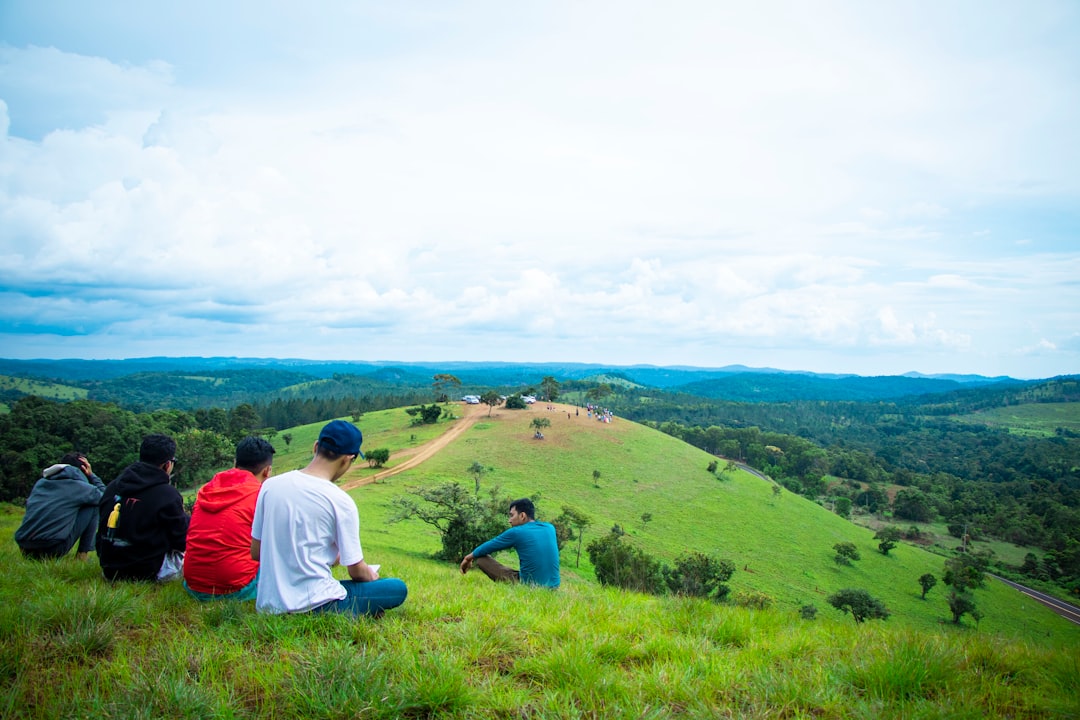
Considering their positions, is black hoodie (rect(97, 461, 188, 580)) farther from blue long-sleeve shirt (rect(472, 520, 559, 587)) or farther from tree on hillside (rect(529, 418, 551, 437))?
tree on hillside (rect(529, 418, 551, 437))

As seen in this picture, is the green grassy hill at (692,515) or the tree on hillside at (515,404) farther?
the tree on hillside at (515,404)

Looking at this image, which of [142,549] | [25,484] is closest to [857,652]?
[142,549]

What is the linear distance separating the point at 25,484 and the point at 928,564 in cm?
10670

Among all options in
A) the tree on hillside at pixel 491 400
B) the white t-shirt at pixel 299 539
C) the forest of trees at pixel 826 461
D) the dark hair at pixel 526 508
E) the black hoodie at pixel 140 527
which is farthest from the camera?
the tree on hillside at pixel 491 400

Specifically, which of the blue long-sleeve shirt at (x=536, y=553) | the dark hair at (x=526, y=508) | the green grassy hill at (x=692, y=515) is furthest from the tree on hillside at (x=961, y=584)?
the dark hair at (x=526, y=508)

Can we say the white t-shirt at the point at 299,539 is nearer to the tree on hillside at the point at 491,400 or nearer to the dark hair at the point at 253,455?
the dark hair at the point at 253,455

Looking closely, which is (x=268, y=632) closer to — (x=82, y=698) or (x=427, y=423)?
(x=82, y=698)

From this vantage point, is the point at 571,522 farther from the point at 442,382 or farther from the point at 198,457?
the point at 442,382

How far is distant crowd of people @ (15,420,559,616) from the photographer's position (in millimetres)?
4465

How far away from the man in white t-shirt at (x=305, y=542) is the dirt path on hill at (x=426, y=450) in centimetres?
3609

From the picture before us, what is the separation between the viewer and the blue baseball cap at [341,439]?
4.70 meters

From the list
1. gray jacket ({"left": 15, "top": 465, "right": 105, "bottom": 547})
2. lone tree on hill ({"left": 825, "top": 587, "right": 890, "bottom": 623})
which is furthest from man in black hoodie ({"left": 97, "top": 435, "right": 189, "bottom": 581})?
lone tree on hill ({"left": 825, "top": 587, "right": 890, "bottom": 623})

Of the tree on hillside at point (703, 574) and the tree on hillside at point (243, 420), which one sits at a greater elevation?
the tree on hillside at point (243, 420)

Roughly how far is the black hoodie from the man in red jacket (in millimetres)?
829
